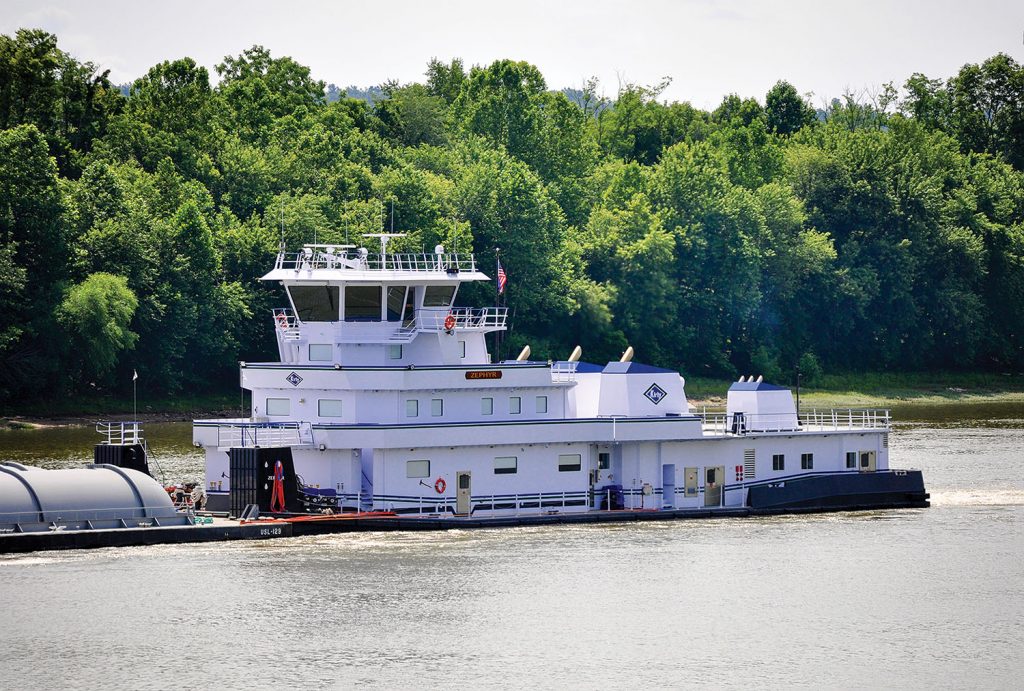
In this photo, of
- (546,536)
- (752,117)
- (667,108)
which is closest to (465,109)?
(667,108)

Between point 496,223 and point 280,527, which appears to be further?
point 496,223

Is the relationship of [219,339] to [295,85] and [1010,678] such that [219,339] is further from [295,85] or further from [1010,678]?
[1010,678]

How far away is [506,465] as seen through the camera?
51875 millimetres

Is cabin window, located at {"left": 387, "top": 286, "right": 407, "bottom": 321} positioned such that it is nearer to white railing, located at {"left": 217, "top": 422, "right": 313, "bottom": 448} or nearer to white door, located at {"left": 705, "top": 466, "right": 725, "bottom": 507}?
white railing, located at {"left": 217, "top": 422, "right": 313, "bottom": 448}

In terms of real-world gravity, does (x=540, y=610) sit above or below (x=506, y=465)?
below

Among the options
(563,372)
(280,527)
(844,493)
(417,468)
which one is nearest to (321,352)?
(417,468)

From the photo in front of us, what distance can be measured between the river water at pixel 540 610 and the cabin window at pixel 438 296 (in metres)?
7.31

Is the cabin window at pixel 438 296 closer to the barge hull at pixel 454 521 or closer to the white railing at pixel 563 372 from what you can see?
the white railing at pixel 563 372

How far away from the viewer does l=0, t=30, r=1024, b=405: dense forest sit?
310ft

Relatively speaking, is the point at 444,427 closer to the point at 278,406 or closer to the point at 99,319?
the point at 278,406

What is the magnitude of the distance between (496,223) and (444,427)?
57.1 m

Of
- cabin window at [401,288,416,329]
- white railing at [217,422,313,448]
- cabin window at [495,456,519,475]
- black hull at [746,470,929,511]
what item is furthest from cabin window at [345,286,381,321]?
black hull at [746,470,929,511]

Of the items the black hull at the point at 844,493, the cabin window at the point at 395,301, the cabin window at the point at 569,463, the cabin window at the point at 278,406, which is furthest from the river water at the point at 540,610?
the cabin window at the point at 395,301

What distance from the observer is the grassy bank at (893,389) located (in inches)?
4377
